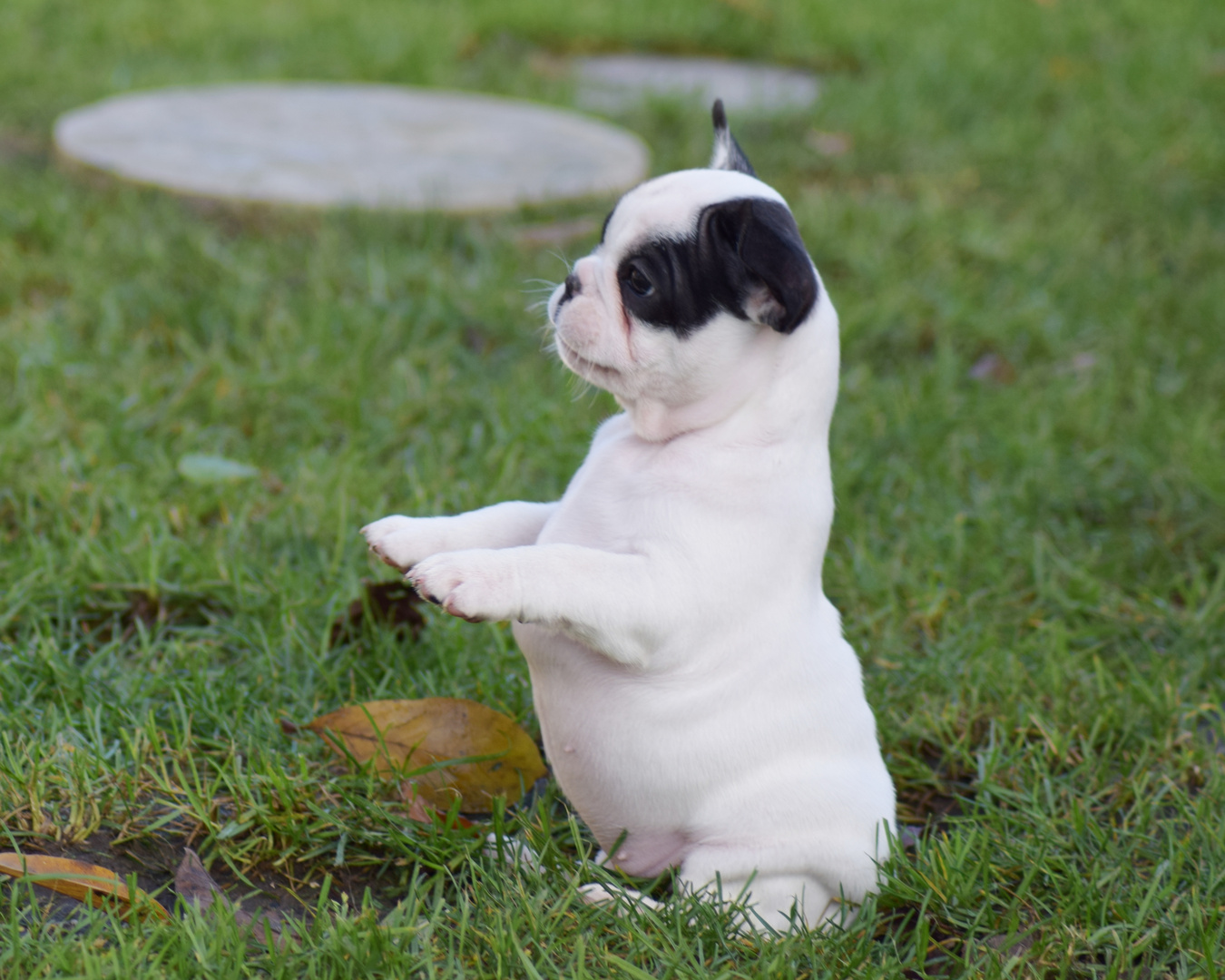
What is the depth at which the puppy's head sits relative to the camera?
193cm

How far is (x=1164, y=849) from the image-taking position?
7.59 feet

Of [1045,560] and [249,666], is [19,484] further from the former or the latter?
[1045,560]

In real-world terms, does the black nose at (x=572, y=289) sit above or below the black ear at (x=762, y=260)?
below

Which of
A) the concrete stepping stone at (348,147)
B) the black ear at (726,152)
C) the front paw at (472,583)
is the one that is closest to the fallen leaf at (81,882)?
the front paw at (472,583)

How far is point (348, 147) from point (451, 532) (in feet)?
11.9

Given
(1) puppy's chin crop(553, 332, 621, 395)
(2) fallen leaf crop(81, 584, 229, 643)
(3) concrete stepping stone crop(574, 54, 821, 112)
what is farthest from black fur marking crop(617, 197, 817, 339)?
(3) concrete stepping stone crop(574, 54, 821, 112)

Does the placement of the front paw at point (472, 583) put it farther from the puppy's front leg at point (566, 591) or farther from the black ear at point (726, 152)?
the black ear at point (726, 152)

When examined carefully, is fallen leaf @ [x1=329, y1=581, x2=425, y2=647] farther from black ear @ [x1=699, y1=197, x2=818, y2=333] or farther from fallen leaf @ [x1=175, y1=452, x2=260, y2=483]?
black ear @ [x1=699, y1=197, x2=818, y2=333]

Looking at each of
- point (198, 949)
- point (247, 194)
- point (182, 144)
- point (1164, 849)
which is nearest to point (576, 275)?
point (198, 949)

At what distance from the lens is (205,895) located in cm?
202

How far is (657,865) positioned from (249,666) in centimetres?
93

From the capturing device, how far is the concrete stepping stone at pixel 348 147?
16.1 ft

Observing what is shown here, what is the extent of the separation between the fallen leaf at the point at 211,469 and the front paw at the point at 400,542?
1192mm

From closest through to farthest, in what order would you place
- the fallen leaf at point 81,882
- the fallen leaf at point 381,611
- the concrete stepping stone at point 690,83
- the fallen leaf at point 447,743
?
1. the fallen leaf at point 81,882
2. the fallen leaf at point 447,743
3. the fallen leaf at point 381,611
4. the concrete stepping stone at point 690,83
